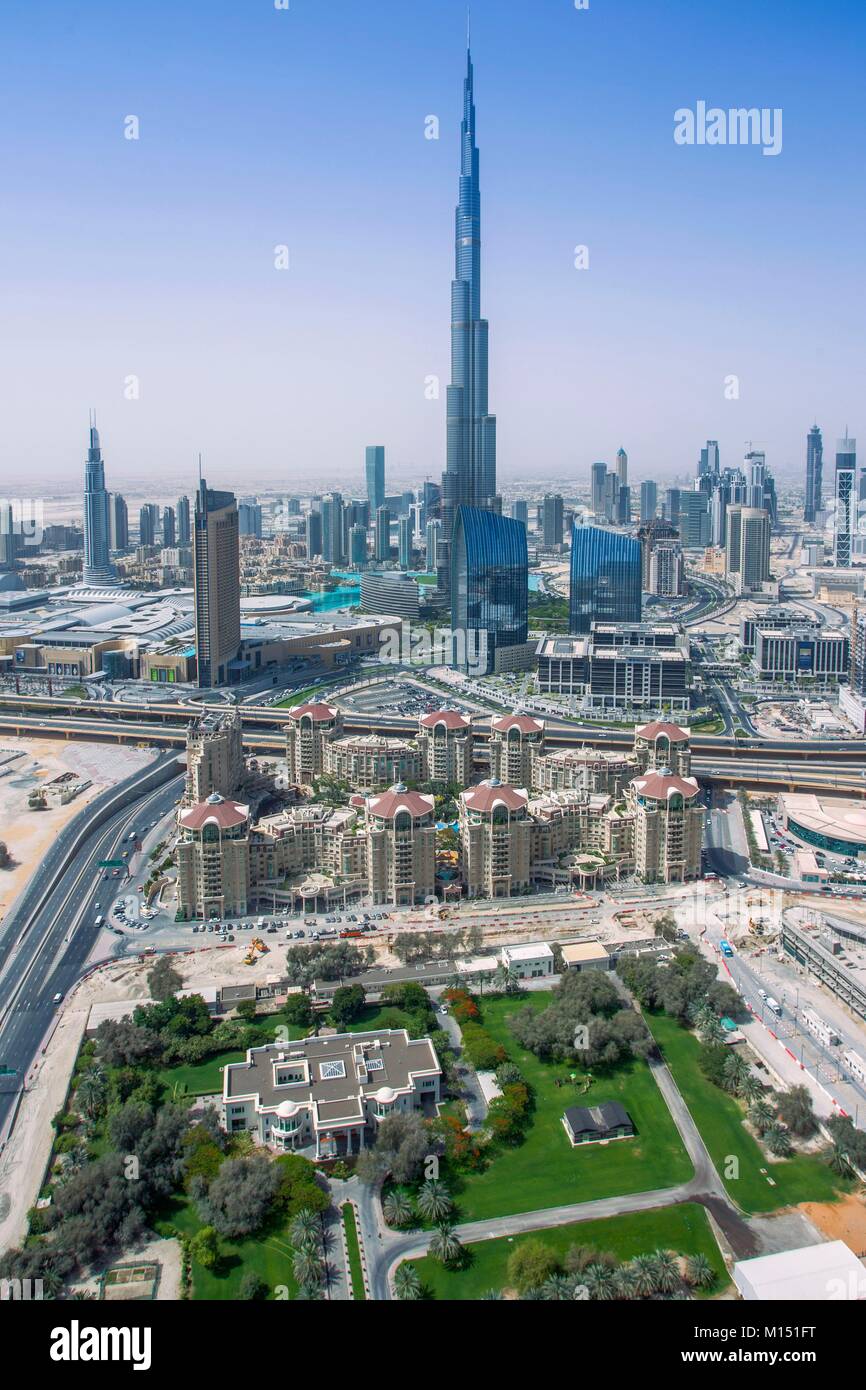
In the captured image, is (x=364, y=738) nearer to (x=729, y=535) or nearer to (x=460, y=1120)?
(x=460, y=1120)

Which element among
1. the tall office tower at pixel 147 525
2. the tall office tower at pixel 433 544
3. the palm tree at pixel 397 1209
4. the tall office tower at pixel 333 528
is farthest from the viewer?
the tall office tower at pixel 147 525

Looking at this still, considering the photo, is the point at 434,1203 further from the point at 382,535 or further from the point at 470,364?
the point at 382,535

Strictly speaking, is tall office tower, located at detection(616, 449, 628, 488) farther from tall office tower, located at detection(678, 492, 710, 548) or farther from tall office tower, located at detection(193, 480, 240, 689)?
tall office tower, located at detection(193, 480, 240, 689)

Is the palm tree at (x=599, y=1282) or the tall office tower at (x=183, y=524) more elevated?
the tall office tower at (x=183, y=524)

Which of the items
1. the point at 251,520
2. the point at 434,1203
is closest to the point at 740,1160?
the point at 434,1203

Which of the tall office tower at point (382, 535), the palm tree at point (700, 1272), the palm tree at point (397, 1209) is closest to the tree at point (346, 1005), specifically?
the palm tree at point (397, 1209)

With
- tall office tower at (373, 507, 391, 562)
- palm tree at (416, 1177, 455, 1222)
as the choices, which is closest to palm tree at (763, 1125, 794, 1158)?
palm tree at (416, 1177, 455, 1222)

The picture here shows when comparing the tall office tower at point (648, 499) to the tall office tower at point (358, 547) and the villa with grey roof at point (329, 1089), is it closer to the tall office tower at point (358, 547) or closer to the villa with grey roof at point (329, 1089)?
the tall office tower at point (358, 547)
